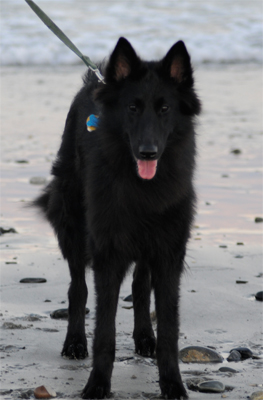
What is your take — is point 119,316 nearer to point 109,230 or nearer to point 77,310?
point 77,310

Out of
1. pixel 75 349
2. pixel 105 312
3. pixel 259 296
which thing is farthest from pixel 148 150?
pixel 259 296

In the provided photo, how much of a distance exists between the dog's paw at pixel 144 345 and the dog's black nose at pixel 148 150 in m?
1.32

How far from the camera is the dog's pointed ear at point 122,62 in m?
3.28

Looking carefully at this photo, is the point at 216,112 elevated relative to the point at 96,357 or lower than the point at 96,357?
elevated

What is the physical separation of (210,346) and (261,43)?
57.7 ft

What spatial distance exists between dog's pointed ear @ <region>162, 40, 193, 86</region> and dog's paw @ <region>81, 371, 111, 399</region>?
162 centimetres

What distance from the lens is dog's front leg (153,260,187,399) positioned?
3.33 m

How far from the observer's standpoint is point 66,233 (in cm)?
418

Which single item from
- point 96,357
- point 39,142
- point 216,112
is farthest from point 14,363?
point 216,112

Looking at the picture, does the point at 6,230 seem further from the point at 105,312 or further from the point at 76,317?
the point at 105,312

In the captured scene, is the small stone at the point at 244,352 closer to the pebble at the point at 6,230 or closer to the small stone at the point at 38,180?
the pebble at the point at 6,230

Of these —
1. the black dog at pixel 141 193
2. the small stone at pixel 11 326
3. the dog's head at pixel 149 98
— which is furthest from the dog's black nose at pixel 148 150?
the small stone at pixel 11 326

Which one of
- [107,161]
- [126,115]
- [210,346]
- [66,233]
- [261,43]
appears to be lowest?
[210,346]

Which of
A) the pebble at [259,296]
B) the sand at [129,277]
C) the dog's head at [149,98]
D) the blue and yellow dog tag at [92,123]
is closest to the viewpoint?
the dog's head at [149,98]
